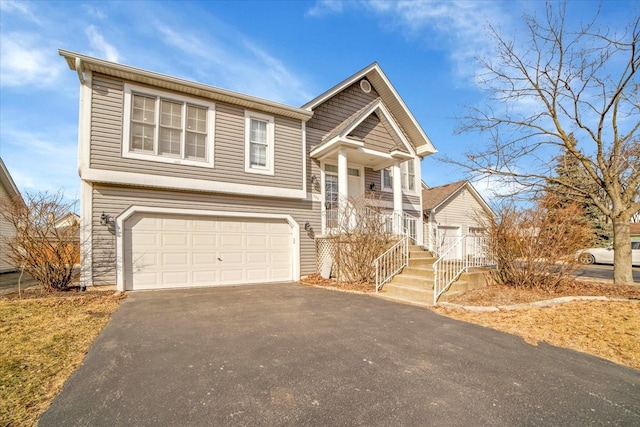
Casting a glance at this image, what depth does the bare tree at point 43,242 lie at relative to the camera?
24.5ft

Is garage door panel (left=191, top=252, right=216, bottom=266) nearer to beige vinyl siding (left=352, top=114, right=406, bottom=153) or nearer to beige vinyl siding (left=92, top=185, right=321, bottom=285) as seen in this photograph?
beige vinyl siding (left=92, top=185, right=321, bottom=285)

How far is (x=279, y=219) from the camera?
10258 millimetres

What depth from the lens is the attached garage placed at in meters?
8.12

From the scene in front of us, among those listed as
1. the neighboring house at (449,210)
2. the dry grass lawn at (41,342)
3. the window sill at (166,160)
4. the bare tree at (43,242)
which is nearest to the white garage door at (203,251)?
the dry grass lawn at (41,342)

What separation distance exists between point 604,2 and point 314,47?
894 centimetres

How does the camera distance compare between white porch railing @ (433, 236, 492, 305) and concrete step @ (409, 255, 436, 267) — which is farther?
concrete step @ (409, 255, 436, 267)

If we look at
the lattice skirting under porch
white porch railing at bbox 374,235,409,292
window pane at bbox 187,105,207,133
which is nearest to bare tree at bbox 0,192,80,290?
window pane at bbox 187,105,207,133

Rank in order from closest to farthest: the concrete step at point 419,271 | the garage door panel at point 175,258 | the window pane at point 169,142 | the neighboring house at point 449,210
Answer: the concrete step at point 419,271 < the garage door panel at point 175,258 < the window pane at point 169,142 < the neighboring house at point 449,210

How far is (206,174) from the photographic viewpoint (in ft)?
29.7

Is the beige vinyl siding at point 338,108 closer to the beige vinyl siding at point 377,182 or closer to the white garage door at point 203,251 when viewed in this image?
the beige vinyl siding at point 377,182

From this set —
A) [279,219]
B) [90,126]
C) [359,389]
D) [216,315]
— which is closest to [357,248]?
[279,219]

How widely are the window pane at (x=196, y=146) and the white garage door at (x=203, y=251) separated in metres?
1.91

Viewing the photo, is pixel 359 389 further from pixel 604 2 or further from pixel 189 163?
pixel 604 2

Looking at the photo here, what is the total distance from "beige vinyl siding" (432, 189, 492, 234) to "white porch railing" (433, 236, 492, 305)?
305 inches
